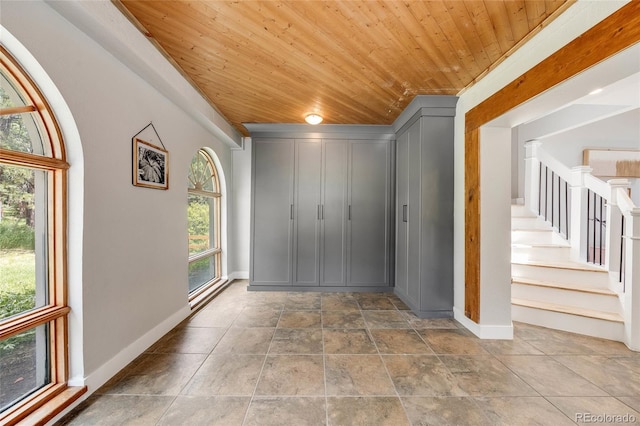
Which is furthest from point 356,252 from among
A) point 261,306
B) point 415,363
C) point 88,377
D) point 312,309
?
point 88,377

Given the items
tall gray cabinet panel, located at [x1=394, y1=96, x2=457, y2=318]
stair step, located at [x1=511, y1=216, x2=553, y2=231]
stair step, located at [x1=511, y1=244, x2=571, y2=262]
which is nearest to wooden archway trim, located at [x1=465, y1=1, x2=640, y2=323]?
tall gray cabinet panel, located at [x1=394, y1=96, x2=457, y2=318]

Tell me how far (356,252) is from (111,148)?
10.3 ft

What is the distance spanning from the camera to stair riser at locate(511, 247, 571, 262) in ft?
10.7

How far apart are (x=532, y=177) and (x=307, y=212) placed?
360 cm

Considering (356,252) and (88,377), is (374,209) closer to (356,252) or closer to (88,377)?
(356,252)

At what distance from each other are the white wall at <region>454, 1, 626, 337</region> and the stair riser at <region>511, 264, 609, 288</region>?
3.15 feet

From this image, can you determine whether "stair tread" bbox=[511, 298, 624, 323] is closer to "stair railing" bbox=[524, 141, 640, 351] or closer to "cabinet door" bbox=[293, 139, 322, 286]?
"stair railing" bbox=[524, 141, 640, 351]

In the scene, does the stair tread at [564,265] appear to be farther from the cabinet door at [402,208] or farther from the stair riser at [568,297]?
the cabinet door at [402,208]

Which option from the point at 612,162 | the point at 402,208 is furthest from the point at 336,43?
the point at 612,162

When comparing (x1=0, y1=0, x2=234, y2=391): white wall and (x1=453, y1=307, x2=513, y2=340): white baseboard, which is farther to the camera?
(x1=453, y1=307, x2=513, y2=340): white baseboard

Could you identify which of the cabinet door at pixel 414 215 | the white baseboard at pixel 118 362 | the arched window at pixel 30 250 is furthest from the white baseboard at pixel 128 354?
the cabinet door at pixel 414 215

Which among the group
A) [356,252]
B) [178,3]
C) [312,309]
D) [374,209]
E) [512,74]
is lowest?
[312,309]

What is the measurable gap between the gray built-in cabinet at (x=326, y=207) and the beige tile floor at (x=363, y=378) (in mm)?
1139

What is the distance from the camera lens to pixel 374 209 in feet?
12.8
